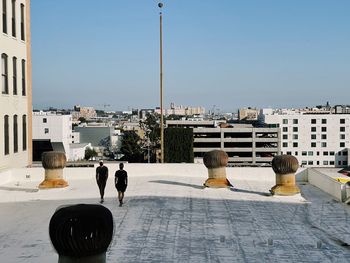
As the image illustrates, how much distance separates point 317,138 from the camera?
12875 cm

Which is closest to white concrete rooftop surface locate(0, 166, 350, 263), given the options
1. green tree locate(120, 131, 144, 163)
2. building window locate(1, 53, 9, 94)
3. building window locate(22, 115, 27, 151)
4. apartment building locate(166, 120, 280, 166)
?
building window locate(1, 53, 9, 94)

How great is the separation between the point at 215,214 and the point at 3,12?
15122 mm

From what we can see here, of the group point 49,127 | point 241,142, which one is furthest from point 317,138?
point 49,127

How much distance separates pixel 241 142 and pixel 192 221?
103769mm

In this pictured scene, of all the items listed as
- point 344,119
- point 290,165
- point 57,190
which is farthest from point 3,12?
point 344,119

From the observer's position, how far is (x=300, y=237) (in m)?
10.9

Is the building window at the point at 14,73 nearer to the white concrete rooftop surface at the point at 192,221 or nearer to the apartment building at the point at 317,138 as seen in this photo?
the white concrete rooftop surface at the point at 192,221

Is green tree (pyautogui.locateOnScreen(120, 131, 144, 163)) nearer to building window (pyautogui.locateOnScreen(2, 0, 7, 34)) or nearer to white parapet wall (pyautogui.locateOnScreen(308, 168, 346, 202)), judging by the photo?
building window (pyautogui.locateOnScreen(2, 0, 7, 34))

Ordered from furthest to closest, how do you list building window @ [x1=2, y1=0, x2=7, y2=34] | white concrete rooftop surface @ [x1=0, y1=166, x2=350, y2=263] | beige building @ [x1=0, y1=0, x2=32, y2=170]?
building window @ [x1=2, y1=0, x2=7, y2=34], beige building @ [x1=0, y1=0, x2=32, y2=170], white concrete rooftop surface @ [x1=0, y1=166, x2=350, y2=263]

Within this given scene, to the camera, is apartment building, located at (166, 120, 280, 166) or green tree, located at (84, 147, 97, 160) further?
green tree, located at (84, 147, 97, 160)

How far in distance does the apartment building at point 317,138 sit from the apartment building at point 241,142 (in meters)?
13.6

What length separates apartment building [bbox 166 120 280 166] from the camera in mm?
113562

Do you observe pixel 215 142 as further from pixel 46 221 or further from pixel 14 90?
pixel 46 221

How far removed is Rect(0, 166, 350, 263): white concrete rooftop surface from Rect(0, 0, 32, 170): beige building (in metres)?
3.25
